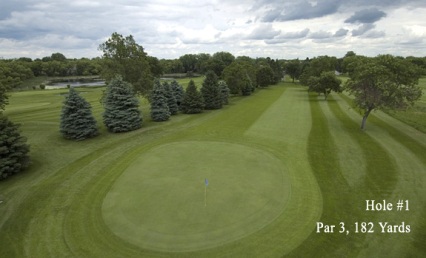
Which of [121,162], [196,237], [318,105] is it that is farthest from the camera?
[318,105]

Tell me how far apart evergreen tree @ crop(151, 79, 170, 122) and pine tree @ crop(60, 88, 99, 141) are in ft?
33.8

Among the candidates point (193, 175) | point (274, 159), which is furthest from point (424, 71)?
point (193, 175)

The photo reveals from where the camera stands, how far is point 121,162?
2245 cm

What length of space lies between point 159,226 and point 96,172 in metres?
9.38

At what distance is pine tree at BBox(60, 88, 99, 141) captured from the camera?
2792 cm

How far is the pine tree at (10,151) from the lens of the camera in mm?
19078

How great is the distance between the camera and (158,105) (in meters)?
38.4

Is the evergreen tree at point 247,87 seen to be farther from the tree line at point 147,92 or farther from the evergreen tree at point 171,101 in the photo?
the evergreen tree at point 171,101

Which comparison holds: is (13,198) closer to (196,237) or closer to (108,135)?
(196,237)

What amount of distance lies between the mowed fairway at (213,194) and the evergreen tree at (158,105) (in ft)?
23.9

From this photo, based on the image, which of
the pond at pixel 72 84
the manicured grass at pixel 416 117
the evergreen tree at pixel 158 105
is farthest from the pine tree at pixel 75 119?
the pond at pixel 72 84

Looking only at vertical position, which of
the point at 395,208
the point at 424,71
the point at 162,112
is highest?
the point at 424,71

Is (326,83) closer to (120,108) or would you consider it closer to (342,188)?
(120,108)

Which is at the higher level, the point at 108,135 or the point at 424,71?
the point at 424,71
